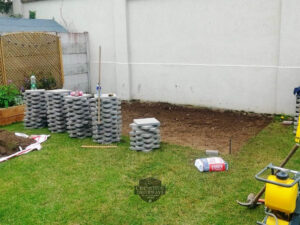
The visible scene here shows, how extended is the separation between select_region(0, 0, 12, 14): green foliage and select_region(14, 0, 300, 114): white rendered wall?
4119 millimetres

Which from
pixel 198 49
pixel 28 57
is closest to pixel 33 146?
pixel 28 57

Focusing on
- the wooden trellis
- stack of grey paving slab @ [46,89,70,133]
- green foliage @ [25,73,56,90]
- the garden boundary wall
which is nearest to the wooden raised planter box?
the wooden trellis

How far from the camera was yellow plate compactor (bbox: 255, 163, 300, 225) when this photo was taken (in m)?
3.24

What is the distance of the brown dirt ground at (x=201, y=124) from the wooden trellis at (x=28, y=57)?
307 centimetres

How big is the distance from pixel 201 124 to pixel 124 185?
13.1 feet

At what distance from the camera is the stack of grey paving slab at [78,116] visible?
24.5ft

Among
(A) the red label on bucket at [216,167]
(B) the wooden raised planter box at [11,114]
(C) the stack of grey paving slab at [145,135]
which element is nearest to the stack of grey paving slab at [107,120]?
(C) the stack of grey paving slab at [145,135]

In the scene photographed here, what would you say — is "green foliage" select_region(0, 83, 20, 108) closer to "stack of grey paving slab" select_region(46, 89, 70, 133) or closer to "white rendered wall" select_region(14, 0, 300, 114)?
"stack of grey paving slab" select_region(46, 89, 70, 133)

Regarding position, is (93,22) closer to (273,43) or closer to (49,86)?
(49,86)

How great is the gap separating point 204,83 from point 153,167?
4.85m

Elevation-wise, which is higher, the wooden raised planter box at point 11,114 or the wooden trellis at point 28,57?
the wooden trellis at point 28,57

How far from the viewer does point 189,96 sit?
10430 mm

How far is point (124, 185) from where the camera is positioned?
5.21 m

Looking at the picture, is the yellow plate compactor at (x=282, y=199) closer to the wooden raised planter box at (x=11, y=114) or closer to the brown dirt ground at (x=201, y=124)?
the brown dirt ground at (x=201, y=124)
